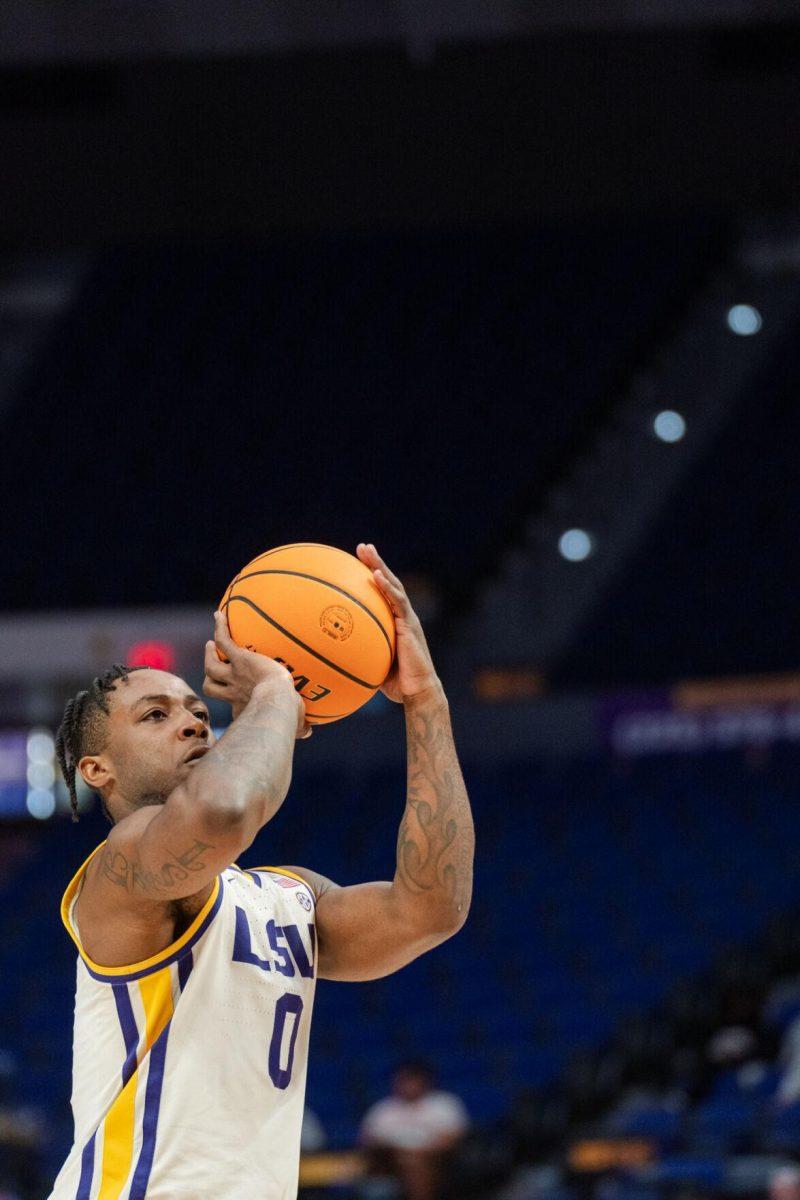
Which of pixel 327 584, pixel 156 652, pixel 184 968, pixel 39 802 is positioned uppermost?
pixel 156 652

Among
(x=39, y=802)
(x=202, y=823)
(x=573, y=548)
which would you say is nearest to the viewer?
(x=202, y=823)

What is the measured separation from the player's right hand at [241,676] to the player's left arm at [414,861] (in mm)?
256

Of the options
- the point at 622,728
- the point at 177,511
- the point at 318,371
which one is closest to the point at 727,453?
the point at 622,728

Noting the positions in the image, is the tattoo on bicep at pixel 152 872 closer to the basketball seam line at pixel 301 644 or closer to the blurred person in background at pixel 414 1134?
the basketball seam line at pixel 301 644

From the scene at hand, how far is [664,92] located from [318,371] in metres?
4.72

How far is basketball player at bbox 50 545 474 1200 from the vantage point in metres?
2.74

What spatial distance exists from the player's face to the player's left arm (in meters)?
0.40

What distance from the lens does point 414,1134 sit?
8742 mm

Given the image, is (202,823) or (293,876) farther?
(293,876)

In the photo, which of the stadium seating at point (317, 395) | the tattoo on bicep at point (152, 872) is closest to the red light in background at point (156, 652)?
the stadium seating at point (317, 395)

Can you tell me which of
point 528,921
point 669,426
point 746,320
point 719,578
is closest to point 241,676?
point 528,921

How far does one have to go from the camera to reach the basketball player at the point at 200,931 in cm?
274

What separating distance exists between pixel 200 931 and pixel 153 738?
35cm

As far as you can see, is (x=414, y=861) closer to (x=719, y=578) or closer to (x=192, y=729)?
(x=192, y=729)
